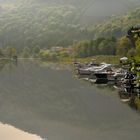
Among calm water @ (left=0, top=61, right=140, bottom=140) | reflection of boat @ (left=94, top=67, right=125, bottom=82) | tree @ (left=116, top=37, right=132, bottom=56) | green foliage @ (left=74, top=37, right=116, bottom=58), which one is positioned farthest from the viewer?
green foliage @ (left=74, top=37, right=116, bottom=58)

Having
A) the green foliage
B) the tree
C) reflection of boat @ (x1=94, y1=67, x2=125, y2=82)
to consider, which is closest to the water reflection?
reflection of boat @ (x1=94, y1=67, x2=125, y2=82)

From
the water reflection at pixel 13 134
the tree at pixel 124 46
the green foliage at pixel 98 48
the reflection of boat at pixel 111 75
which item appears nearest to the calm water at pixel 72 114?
the water reflection at pixel 13 134

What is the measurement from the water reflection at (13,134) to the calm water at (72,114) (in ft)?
1.28

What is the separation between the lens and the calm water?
21453mm

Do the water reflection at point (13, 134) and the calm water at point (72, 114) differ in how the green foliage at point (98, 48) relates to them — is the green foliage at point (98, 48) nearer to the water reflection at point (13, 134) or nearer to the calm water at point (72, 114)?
the calm water at point (72, 114)

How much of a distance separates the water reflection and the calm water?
0.39 metres

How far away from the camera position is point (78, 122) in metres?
24.4

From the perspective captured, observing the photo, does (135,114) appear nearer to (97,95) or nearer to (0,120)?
(0,120)

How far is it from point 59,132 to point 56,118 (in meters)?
4.16

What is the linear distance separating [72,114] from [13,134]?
6264 mm

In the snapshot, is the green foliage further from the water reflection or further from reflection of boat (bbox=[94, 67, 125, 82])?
the water reflection

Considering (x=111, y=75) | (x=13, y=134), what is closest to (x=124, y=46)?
(x=111, y=75)

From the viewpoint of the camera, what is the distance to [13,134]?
2194 cm

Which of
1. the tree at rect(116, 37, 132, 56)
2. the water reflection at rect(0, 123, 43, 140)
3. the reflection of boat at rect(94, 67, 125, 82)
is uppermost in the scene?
the water reflection at rect(0, 123, 43, 140)
